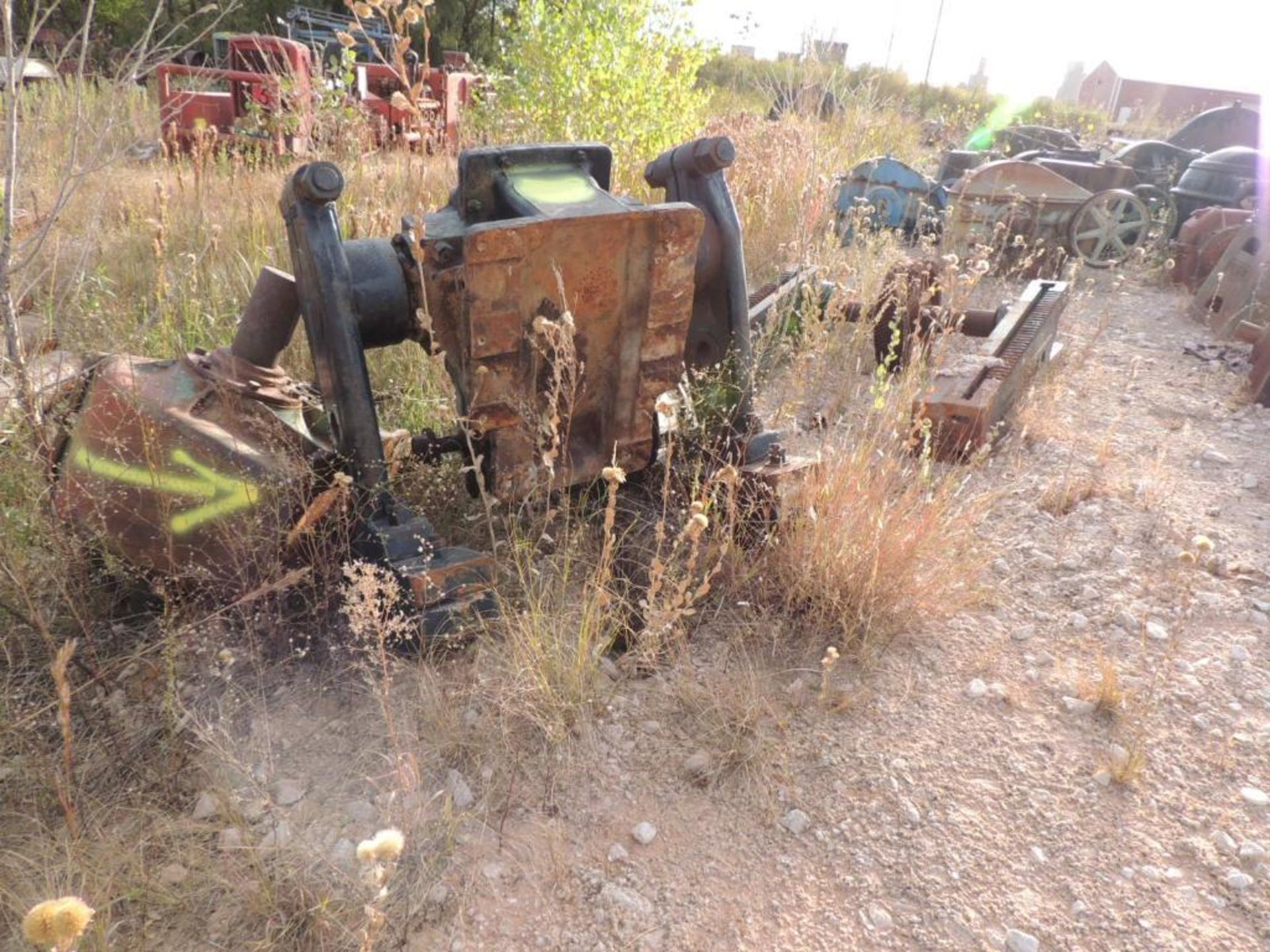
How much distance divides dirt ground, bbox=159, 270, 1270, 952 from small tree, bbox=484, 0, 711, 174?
4093 millimetres

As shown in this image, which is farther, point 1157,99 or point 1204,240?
point 1157,99

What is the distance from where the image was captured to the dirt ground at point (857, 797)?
1679 millimetres

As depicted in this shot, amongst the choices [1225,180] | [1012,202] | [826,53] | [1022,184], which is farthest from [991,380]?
[1225,180]

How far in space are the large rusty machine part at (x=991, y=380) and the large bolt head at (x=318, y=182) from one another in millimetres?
1687

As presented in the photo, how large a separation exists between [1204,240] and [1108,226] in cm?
62

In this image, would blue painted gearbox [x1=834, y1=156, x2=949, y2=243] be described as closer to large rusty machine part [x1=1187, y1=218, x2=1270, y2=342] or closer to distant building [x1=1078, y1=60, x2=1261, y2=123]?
large rusty machine part [x1=1187, y1=218, x2=1270, y2=342]

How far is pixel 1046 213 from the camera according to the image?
634cm

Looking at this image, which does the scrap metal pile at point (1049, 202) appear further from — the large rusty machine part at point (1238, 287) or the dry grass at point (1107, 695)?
the dry grass at point (1107, 695)

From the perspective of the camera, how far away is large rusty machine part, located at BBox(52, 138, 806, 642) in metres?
1.95

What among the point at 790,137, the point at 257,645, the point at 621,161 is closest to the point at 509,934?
the point at 257,645

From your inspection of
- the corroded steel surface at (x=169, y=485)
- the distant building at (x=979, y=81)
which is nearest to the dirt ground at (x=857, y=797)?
the corroded steel surface at (x=169, y=485)

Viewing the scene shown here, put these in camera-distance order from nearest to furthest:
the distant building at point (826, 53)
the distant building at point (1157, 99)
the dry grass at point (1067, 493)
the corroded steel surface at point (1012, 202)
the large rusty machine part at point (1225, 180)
Answer: 1. the dry grass at point (1067, 493)
2. the distant building at point (826, 53)
3. the corroded steel surface at point (1012, 202)
4. the large rusty machine part at point (1225, 180)
5. the distant building at point (1157, 99)

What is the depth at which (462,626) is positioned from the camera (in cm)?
201

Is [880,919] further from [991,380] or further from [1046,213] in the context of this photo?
[1046,213]
